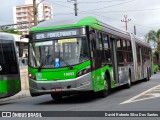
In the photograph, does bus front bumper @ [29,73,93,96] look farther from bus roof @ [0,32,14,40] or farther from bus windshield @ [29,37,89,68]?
bus roof @ [0,32,14,40]

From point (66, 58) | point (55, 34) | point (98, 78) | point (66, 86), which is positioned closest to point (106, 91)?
point (98, 78)

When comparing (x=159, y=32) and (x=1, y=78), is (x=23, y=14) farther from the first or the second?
(x=1, y=78)

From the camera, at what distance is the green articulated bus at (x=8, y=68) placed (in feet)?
56.9

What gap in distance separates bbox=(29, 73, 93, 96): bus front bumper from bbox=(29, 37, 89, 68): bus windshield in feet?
1.98

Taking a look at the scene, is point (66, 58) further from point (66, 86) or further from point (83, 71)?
point (66, 86)

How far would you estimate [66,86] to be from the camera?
1506 cm

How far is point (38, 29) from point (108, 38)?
13.2ft

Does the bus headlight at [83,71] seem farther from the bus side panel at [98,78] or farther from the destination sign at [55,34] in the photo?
the destination sign at [55,34]

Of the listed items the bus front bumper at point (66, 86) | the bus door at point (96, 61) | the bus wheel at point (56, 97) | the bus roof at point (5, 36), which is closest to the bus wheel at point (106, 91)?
the bus door at point (96, 61)

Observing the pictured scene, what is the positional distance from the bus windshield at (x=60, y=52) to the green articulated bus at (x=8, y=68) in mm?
2254

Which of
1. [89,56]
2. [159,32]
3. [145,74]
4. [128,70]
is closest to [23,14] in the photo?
[159,32]

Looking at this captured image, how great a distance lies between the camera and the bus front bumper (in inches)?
590

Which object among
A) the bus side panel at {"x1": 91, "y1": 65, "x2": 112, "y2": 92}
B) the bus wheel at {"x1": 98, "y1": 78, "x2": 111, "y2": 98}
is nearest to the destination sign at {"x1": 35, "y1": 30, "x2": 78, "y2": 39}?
the bus side panel at {"x1": 91, "y1": 65, "x2": 112, "y2": 92}

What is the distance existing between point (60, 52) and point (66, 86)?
127 centimetres
